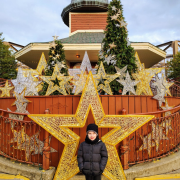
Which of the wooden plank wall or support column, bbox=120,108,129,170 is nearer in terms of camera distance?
support column, bbox=120,108,129,170

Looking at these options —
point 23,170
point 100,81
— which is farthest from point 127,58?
point 23,170

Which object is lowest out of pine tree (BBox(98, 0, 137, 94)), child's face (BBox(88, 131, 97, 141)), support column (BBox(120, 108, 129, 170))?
support column (BBox(120, 108, 129, 170))

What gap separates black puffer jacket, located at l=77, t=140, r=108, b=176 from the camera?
240cm

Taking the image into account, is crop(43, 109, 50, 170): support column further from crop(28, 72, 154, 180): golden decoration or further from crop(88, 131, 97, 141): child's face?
crop(88, 131, 97, 141): child's face

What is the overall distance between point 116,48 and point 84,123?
8.69 feet

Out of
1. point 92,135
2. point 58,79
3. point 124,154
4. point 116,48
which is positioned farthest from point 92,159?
point 116,48

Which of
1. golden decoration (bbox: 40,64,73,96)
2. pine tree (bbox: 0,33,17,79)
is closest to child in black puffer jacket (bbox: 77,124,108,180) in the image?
golden decoration (bbox: 40,64,73,96)

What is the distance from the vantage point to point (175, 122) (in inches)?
165

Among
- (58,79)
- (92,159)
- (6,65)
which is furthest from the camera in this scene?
(6,65)

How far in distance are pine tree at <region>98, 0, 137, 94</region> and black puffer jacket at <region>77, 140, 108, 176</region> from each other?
2.17 metres

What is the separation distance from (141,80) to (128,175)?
243 cm

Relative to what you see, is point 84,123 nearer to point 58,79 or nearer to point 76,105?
point 76,105

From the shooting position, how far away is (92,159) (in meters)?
2.42

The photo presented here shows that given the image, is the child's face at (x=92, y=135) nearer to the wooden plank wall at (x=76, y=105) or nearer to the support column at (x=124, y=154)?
the wooden plank wall at (x=76, y=105)
